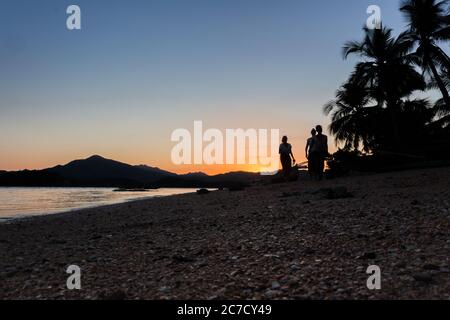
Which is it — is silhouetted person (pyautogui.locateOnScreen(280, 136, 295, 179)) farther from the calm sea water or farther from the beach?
the calm sea water

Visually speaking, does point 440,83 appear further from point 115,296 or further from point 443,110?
point 115,296

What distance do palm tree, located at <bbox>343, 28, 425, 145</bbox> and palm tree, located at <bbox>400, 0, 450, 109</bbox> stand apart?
7.08 ft

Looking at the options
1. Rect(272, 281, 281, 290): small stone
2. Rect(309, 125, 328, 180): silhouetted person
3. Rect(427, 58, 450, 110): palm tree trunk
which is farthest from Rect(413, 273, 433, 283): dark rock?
Rect(427, 58, 450, 110): palm tree trunk

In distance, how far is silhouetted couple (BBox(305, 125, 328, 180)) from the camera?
61.0 feet

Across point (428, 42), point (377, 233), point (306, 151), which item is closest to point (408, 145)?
point (428, 42)

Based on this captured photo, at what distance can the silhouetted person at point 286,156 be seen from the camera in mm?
A: 20812

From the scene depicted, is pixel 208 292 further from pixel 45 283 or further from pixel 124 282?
pixel 45 283

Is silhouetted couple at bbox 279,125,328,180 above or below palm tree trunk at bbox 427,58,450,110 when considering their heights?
below

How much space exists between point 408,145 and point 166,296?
29.0 metres

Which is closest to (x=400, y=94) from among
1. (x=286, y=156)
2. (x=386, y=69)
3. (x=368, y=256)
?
(x=386, y=69)

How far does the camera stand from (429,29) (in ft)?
98.8

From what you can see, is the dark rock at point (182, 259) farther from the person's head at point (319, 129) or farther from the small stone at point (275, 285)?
the person's head at point (319, 129)

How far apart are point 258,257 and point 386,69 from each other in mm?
33438

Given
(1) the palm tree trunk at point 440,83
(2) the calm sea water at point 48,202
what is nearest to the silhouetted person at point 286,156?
(2) the calm sea water at point 48,202
